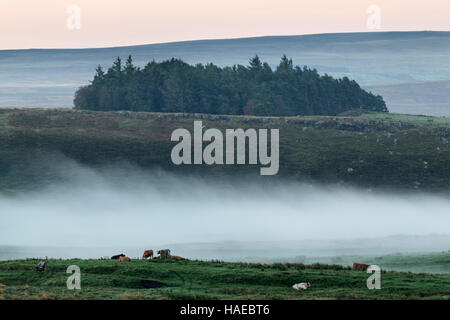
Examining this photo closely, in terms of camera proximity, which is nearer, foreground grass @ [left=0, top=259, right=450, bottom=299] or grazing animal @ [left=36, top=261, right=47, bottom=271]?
foreground grass @ [left=0, top=259, right=450, bottom=299]

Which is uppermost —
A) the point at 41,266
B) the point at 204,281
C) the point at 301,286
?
the point at 41,266

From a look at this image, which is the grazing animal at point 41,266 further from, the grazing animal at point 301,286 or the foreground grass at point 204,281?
the grazing animal at point 301,286

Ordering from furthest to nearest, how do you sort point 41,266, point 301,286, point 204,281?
point 41,266 < point 204,281 < point 301,286

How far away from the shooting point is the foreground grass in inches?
2324

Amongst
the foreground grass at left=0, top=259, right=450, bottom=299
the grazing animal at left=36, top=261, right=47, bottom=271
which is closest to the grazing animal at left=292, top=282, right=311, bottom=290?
the foreground grass at left=0, top=259, right=450, bottom=299

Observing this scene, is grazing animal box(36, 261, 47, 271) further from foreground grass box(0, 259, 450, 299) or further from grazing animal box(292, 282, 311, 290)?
grazing animal box(292, 282, 311, 290)

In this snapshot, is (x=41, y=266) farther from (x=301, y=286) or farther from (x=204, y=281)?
(x=301, y=286)

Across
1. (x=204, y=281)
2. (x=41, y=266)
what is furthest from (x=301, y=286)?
(x=41, y=266)

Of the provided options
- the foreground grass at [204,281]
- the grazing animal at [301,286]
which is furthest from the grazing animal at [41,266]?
the grazing animal at [301,286]

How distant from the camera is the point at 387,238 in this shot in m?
145

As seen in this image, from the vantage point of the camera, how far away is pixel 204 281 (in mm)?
66250

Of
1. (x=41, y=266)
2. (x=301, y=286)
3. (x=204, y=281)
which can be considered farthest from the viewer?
(x=41, y=266)

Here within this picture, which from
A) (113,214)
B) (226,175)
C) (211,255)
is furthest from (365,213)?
(211,255)
